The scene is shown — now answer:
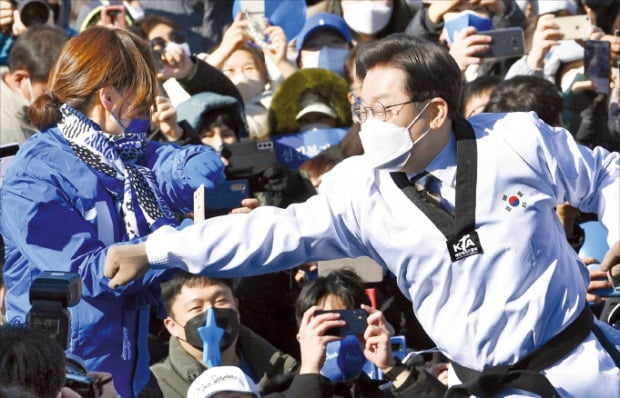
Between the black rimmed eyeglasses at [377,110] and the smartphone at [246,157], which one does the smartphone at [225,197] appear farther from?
the black rimmed eyeglasses at [377,110]

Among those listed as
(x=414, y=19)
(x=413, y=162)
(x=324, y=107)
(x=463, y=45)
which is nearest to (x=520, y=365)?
(x=413, y=162)

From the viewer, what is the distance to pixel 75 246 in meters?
4.76

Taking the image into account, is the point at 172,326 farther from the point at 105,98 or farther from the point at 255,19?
the point at 255,19

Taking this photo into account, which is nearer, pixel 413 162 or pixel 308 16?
pixel 413 162

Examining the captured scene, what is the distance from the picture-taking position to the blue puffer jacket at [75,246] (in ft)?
15.6

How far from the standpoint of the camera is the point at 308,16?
387 inches

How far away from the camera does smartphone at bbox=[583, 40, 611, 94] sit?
7.74 metres

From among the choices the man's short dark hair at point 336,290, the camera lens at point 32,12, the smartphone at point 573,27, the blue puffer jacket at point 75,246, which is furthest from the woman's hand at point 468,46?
the blue puffer jacket at point 75,246

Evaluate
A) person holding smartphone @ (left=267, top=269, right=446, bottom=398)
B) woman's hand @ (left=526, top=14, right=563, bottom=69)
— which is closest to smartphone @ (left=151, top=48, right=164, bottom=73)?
woman's hand @ (left=526, top=14, right=563, bottom=69)

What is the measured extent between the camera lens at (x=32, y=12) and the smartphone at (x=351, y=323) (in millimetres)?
3567

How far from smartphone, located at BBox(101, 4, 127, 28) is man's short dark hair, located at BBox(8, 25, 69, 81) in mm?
1096

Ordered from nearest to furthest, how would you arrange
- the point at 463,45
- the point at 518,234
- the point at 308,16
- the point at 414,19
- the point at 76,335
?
the point at 518,234, the point at 76,335, the point at 463,45, the point at 414,19, the point at 308,16

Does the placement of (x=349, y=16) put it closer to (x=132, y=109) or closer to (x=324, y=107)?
(x=324, y=107)

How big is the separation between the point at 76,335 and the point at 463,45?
3246 mm
